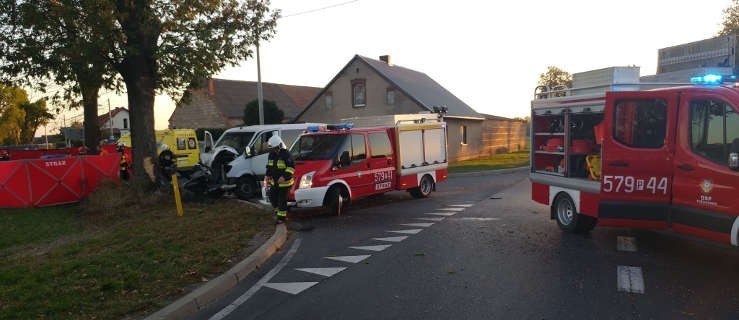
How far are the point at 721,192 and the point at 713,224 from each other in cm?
40

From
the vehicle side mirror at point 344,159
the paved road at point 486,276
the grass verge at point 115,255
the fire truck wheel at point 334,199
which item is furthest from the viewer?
the vehicle side mirror at point 344,159

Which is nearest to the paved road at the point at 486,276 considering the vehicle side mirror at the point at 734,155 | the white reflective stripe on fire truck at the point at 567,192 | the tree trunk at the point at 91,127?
the white reflective stripe on fire truck at the point at 567,192

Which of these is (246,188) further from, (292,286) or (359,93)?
(359,93)

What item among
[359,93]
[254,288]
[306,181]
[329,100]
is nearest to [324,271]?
[254,288]

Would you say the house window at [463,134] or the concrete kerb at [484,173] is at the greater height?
the house window at [463,134]

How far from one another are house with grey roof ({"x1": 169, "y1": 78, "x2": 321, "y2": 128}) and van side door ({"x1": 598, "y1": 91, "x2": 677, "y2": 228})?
1385 inches

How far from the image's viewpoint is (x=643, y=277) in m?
5.89

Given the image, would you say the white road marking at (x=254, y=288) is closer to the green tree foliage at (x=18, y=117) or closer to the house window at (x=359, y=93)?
the house window at (x=359, y=93)

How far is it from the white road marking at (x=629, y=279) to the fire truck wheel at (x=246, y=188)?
34.2ft

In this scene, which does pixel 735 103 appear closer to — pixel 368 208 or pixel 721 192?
pixel 721 192

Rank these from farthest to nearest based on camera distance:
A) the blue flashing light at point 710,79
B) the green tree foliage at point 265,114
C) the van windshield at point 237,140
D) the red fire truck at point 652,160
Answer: the green tree foliage at point 265,114
the van windshield at point 237,140
the blue flashing light at point 710,79
the red fire truck at point 652,160

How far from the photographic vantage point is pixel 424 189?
13.9 m

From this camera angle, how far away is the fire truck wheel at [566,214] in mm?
8305

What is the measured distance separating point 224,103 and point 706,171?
4171 cm
